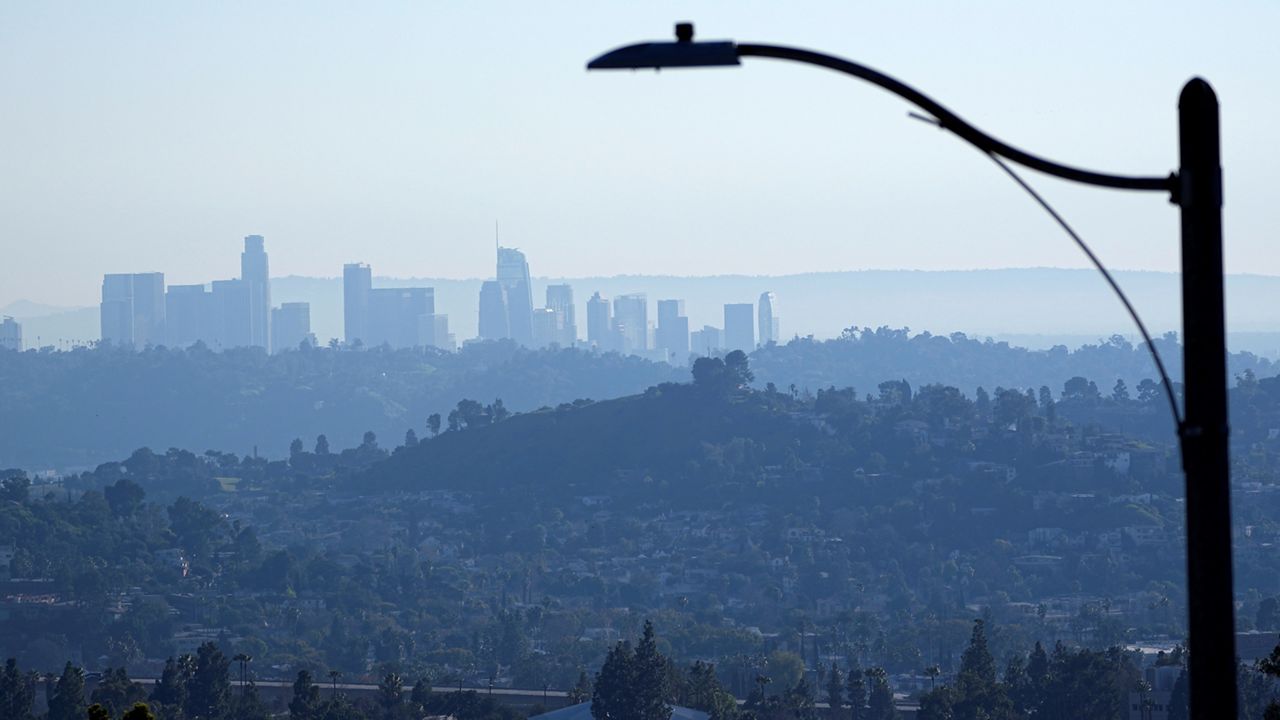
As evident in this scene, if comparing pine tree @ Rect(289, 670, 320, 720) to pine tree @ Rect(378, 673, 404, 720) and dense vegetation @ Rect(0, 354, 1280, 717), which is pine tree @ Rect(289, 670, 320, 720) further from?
dense vegetation @ Rect(0, 354, 1280, 717)

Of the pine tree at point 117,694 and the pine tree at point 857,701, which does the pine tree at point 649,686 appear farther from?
the pine tree at point 117,694

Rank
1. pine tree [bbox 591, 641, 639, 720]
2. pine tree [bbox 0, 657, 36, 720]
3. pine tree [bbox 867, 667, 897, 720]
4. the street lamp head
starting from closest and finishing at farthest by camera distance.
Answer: the street lamp head, pine tree [bbox 0, 657, 36, 720], pine tree [bbox 591, 641, 639, 720], pine tree [bbox 867, 667, 897, 720]

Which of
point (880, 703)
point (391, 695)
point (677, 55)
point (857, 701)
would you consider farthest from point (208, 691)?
point (677, 55)

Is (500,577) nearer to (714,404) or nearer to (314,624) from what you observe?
(314,624)

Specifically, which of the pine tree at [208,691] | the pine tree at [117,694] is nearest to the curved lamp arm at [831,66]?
the pine tree at [117,694]

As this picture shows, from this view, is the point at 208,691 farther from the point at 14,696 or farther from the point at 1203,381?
the point at 1203,381

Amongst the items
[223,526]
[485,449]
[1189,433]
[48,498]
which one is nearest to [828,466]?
[485,449]

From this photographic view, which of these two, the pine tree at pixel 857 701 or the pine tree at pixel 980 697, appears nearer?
the pine tree at pixel 980 697

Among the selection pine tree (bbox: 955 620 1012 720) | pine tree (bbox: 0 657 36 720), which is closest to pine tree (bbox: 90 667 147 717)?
pine tree (bbox: 0 657 36 720)
